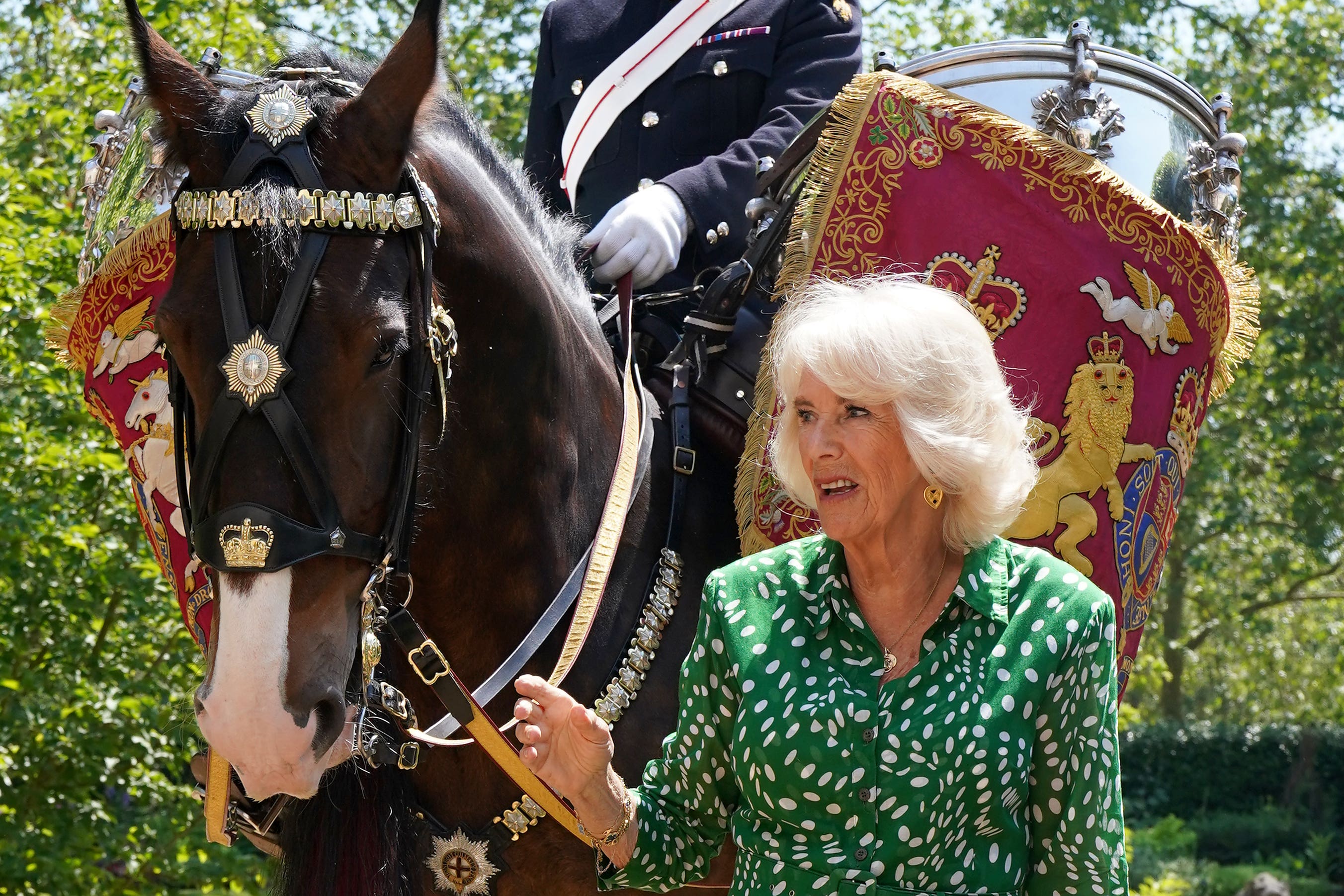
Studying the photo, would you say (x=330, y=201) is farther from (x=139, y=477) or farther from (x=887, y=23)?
(x=887, y=23)

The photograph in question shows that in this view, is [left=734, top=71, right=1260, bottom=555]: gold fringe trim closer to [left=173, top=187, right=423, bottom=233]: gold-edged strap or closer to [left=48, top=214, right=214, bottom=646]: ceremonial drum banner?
[left=173, top=187, right=423, bottom=233]: gold-edged strap

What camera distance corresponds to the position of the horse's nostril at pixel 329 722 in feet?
6.87

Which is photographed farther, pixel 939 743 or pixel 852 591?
pixel 852 591

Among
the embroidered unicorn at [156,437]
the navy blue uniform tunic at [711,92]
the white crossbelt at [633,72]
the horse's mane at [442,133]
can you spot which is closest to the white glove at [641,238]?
the horse's mane at [442,133]

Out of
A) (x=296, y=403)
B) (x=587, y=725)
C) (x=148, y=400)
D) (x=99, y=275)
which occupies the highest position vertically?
(x=99, y=275)

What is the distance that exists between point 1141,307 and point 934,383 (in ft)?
3.56

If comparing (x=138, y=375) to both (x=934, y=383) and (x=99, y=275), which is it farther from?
(x=934, y=383)

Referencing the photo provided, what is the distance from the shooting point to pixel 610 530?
104 inches

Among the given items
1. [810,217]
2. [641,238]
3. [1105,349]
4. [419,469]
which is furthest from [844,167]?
[419,469]

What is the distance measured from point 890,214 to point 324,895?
1642 millimetres

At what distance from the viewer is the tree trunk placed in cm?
1620

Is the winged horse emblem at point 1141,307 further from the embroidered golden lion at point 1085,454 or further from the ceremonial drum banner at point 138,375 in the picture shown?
the ceremonial drum banner at point 138,375

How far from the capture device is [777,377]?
2.12m

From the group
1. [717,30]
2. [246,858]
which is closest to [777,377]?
[717,30]
